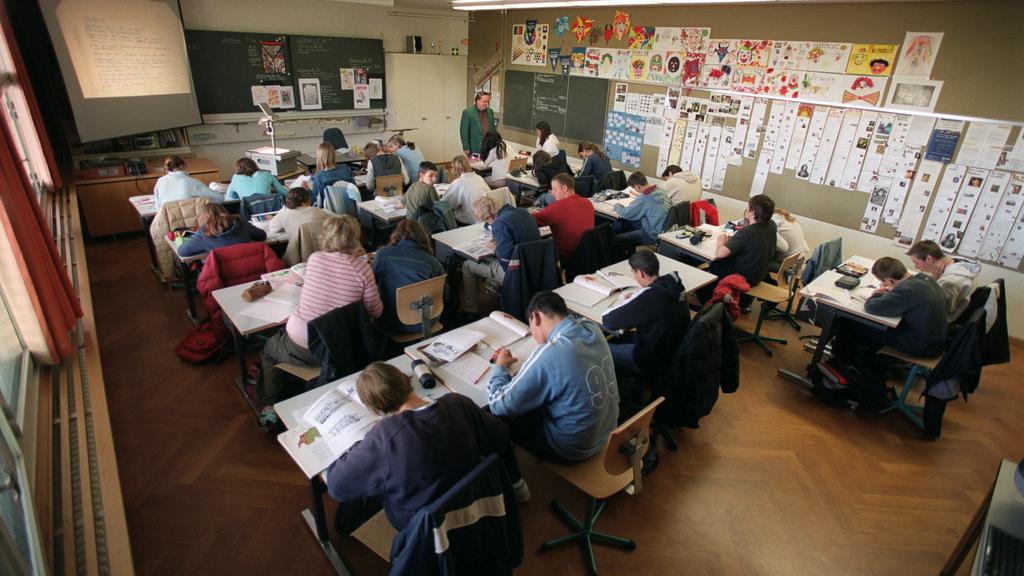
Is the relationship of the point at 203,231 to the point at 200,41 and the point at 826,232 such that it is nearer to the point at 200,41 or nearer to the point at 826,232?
the point at 200,41

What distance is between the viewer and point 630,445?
2414 mm

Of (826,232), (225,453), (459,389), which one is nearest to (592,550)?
(459,389)

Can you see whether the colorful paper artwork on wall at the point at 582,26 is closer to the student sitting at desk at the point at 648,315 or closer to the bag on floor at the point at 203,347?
the student sitting at desk at the point at 648,315

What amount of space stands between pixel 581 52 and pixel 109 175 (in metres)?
6.66

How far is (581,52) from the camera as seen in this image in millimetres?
8305

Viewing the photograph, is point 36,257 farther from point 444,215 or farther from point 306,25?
point 306,25

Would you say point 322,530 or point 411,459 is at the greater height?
point 411,459

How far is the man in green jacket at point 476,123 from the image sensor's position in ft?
28.5

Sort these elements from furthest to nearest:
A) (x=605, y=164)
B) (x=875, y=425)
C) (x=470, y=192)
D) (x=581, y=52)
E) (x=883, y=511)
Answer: (x=581, y=52)
(x=605, y=164)
(x=470, y=192)
(x=875, y=425)
(x=883, y=511)

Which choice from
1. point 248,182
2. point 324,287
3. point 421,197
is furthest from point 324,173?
point 324,287

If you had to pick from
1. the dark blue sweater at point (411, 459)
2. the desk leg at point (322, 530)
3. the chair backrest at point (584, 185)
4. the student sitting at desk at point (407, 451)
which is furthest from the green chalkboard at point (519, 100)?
the dark blue sweater at point (411, 459)

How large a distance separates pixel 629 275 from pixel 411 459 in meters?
2.80

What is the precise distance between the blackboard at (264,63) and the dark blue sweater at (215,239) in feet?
15.4

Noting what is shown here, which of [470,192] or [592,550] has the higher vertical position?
[470,192]
